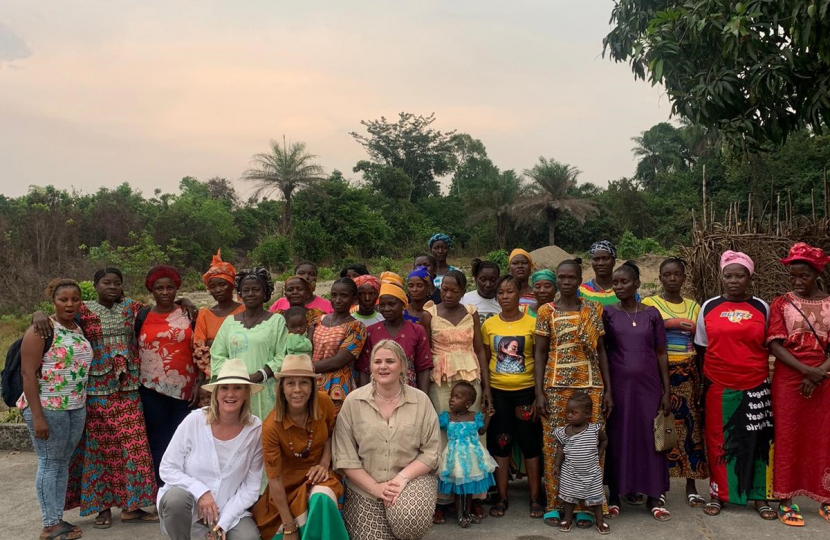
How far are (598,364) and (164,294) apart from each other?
313 cm

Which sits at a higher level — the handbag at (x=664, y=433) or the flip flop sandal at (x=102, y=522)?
the handbag at (x=664, y=433)

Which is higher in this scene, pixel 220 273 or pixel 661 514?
pixel 220 273

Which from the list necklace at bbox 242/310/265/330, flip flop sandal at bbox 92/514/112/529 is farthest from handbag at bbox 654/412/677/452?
flip flop sandal at bbox 92/514/112/529

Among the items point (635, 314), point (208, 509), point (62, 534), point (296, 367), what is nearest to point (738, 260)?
point (635, 314)

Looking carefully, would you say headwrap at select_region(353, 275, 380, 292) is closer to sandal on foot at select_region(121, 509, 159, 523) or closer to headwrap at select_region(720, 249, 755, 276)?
sandal on foot at select_region(121, 509, 159, 523)

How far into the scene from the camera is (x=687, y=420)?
15.6ft

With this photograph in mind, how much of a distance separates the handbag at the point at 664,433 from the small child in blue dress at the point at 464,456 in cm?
115

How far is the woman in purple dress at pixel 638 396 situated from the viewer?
452 centimetres

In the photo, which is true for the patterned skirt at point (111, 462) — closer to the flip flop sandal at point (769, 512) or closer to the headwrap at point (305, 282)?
the headwrap at point (305, 282)

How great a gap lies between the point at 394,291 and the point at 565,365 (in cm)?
127

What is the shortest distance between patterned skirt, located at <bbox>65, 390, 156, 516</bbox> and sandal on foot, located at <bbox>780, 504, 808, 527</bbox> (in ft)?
14.2

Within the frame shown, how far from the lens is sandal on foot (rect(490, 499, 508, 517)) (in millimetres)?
4582

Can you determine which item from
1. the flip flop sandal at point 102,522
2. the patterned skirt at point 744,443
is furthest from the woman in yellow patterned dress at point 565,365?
the flip flop sandal at point 102,522

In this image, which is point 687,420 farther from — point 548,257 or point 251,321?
point 548,257
